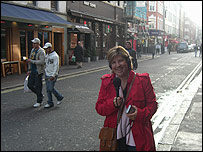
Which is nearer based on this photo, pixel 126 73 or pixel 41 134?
pixel 126 73

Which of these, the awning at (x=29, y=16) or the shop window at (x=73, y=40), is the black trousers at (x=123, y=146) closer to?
the shop window at (x=73, y=40)

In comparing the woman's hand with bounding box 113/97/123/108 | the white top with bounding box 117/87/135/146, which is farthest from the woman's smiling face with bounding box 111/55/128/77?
the white top with bounding box 117/87/135/146

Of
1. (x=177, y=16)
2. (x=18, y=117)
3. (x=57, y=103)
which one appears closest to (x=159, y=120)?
(x=177, y=16)

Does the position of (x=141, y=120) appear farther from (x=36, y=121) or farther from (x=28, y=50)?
(x=36, y=121)

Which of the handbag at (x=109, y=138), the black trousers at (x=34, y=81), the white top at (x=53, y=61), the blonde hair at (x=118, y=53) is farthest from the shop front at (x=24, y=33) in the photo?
the black trousers at (x=34, y=81)

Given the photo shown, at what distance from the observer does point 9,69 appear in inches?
Answer: 74.9

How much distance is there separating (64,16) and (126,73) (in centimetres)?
104

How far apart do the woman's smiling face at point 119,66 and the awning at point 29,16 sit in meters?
0.66

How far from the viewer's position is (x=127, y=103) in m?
1.49

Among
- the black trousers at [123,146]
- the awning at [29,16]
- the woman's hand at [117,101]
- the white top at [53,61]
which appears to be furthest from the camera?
the white top at [53,61]

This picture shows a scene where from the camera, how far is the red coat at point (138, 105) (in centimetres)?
150

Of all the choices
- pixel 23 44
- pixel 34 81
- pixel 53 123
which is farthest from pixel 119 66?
pixel 53 123

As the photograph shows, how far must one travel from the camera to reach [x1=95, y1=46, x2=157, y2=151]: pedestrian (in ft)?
4.73

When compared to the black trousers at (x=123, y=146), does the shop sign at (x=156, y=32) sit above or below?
above
